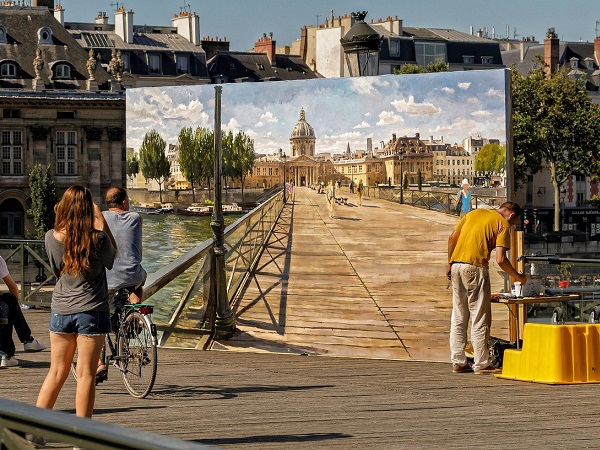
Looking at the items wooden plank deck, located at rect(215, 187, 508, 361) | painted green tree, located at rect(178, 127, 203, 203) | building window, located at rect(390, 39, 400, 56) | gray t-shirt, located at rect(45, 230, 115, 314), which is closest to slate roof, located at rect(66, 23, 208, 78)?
building window, located at rect(390, 39, 400, 56)

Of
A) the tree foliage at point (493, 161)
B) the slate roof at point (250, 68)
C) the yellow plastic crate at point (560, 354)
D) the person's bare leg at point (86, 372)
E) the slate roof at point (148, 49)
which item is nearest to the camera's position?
the person's bare leg at point (86, 372)

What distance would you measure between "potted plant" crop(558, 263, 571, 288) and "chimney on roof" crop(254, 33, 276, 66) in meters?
86.4

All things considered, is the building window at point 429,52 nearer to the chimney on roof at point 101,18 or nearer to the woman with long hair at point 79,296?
the chimney on roof at point 101,18

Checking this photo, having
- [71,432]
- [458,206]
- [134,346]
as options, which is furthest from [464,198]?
[71,432]

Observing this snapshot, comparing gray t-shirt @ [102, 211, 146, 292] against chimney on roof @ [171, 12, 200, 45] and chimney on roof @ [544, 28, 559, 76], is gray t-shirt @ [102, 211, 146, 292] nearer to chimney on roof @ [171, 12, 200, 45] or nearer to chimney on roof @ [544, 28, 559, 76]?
chimney on roof @ [171, 12, 200, 45]

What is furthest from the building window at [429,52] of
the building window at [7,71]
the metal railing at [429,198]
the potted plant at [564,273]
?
the metal railing at [429,198]

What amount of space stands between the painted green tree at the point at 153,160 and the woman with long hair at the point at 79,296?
772cm

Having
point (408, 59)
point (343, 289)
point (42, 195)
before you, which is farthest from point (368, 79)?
point (408, 59)

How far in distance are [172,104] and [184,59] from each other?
79962 mm

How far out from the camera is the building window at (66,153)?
84062 mm

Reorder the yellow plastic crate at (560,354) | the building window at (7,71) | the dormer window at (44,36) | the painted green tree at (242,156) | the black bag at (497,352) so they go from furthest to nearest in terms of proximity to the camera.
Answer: the dormer window at (44,36), the building window at (7,71), the painted green tree at (242,156), the black bag at (497,352), the yellow plastic crate at (560,354)

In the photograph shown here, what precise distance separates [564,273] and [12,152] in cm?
7023

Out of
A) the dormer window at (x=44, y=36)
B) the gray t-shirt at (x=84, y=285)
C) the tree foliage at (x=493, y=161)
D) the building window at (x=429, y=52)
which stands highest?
the building window at (x=429, y=52)

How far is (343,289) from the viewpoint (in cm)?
1559
